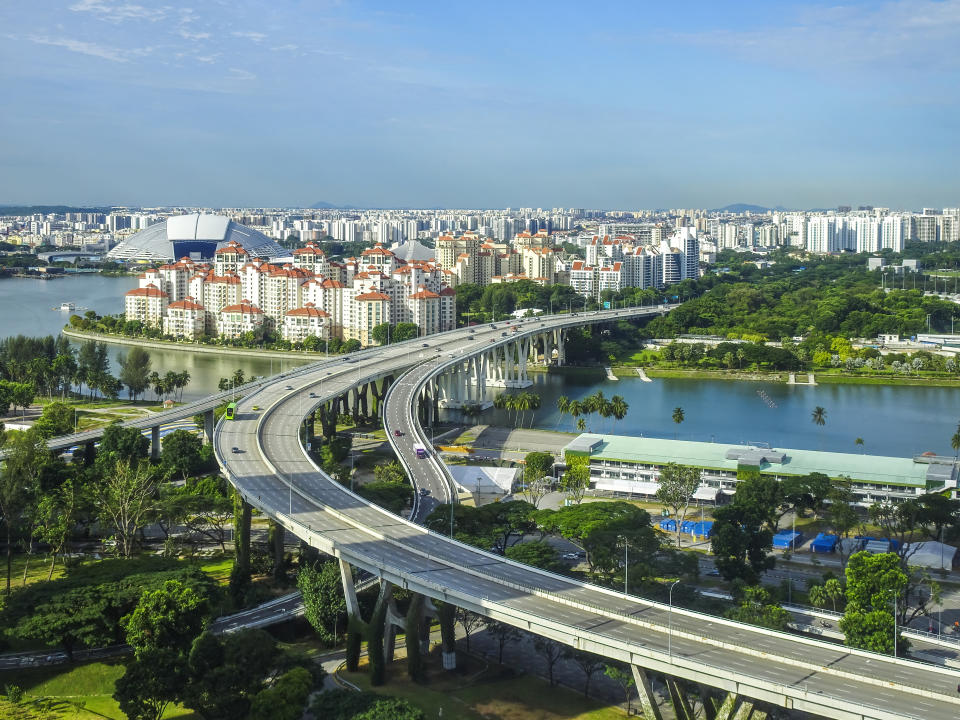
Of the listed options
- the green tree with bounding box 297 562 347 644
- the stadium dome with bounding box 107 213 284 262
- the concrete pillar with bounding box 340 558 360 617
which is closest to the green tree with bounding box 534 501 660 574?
the concrete pillar with bounding box 340 558 360 617

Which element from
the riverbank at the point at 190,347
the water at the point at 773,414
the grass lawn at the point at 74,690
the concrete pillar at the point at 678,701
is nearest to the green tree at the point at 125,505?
the grass lawn at the point at 74,690

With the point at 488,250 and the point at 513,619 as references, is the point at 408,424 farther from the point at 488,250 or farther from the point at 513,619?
the point at 488,250

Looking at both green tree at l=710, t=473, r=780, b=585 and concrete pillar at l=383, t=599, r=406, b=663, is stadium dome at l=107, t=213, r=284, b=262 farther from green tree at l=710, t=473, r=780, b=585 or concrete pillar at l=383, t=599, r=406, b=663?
concrete pillar at l=383, t=599, r=406, b=663

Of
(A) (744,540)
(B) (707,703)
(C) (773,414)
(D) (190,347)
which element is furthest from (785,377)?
(B) (707,703)

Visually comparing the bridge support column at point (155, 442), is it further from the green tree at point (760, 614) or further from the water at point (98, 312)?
the green tree at point (760, 614)

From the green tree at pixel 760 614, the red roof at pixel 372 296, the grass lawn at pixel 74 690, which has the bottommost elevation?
the grass lawn at pixel 74 690
